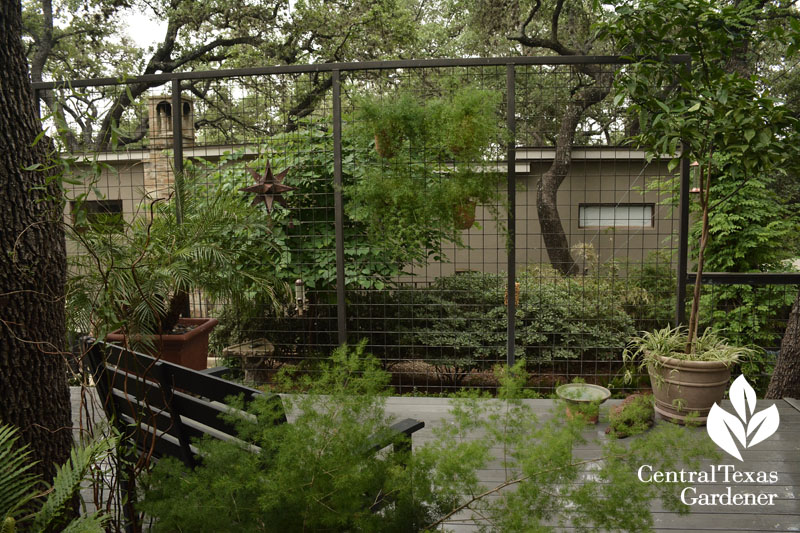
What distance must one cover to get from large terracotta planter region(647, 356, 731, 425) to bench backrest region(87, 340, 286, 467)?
7.95 feet

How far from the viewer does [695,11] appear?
2.99 metres

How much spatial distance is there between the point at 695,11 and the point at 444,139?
1483mm

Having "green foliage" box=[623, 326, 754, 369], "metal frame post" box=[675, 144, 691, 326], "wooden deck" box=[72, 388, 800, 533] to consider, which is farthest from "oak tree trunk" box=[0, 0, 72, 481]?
"metal frame post" box=[675, 144, 691, 326]

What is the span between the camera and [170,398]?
5.51 feet

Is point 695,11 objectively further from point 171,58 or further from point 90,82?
point 171,58

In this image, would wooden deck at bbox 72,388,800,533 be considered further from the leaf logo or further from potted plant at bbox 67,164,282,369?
potted plant at bbox 67,164,282,369

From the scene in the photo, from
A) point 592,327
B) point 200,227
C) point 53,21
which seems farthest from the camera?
point 53,21

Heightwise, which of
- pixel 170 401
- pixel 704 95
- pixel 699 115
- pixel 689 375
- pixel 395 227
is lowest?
pixel 689 375

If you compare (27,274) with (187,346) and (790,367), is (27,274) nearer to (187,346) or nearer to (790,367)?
(187,346)

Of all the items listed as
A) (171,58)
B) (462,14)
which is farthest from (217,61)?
(462,14)

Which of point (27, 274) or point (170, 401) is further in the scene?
point (170, 401)

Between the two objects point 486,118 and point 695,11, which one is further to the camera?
point 486,118

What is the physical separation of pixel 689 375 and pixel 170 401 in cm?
260

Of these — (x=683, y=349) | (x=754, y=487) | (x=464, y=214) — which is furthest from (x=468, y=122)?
(x=754, y=487)
